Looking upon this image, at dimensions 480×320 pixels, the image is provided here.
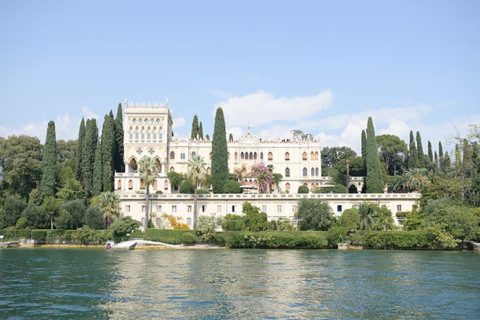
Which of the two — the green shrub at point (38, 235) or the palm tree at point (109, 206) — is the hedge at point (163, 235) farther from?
the green shrub at point (38, 235)

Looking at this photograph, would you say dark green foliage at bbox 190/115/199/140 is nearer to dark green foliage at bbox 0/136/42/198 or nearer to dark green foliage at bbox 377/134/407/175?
dark green foliage at bbox 0/136/42/198

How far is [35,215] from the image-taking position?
2648 inches

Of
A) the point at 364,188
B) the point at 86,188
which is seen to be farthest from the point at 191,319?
the point at 364,188

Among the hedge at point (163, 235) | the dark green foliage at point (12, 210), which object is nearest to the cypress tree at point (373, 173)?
the hedge at point (163, 235)

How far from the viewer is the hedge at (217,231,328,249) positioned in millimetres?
60844

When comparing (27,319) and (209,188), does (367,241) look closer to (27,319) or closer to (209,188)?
(209,188)

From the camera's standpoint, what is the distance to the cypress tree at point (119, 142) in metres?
86.3

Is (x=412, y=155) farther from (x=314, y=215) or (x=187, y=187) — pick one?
(x=187, y=187)

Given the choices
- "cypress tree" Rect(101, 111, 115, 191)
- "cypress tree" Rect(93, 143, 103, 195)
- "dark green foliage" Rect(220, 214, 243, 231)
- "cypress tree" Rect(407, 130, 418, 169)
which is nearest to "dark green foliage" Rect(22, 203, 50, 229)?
"cypress tree" Rect(93, 143, 103, 195)

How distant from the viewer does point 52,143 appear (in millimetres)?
74688

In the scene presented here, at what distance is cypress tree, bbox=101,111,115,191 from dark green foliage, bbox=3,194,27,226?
11.9 metres

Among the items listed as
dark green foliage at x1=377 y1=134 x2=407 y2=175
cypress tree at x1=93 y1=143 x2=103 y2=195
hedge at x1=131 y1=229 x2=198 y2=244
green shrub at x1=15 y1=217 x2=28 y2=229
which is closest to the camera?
hedge at x1=131 y1=229 x2=198 y2=244

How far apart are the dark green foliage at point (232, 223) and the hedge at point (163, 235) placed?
4137 mm

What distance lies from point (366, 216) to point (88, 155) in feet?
133
